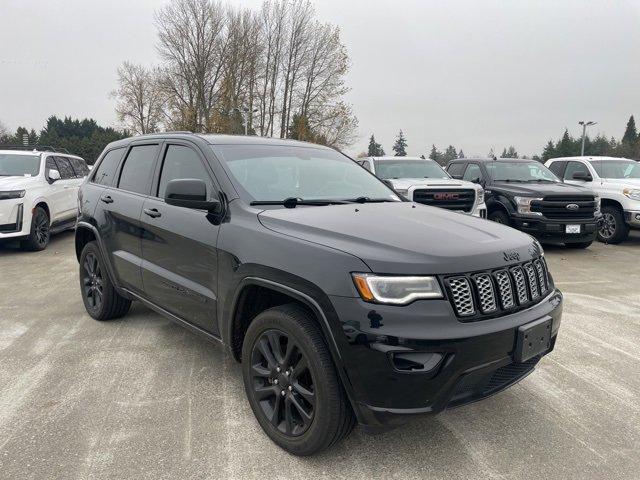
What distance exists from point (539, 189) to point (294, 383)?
26.3ft

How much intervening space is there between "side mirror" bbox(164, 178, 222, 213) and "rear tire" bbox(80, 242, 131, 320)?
1.92 meters

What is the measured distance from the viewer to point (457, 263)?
7.63ft

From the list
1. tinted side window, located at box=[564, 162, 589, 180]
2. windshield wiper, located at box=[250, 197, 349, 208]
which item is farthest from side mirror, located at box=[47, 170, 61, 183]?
tinted side window, located at box=[564, 162, 589, 180]

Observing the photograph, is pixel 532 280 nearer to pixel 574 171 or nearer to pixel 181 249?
pixel 181 249

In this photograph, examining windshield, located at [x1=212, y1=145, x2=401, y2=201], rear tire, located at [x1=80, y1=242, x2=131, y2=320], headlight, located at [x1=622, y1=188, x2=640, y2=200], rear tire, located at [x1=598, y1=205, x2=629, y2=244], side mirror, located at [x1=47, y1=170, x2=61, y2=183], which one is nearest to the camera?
windshield, located at [x1=212, y1=145, x2=401, y2=201]

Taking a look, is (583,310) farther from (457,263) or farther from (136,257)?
(136,257)

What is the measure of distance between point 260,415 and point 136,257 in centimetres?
185

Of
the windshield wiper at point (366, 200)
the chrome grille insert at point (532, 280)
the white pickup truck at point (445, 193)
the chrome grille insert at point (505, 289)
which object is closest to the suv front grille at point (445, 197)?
the white pickup truck at point (445, 193)

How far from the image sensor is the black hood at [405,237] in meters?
2.31

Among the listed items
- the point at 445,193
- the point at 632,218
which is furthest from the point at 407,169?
the point at 632,218

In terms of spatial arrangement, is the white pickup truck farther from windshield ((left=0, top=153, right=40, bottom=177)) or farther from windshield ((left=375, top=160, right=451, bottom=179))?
windshield ((left=0, top=153, right=40, bottom=177))

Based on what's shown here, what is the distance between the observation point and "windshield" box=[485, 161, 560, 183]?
10.2 meters

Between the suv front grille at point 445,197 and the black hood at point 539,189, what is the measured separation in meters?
1.17

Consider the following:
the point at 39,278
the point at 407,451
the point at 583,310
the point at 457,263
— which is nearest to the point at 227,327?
the point at 407,451
